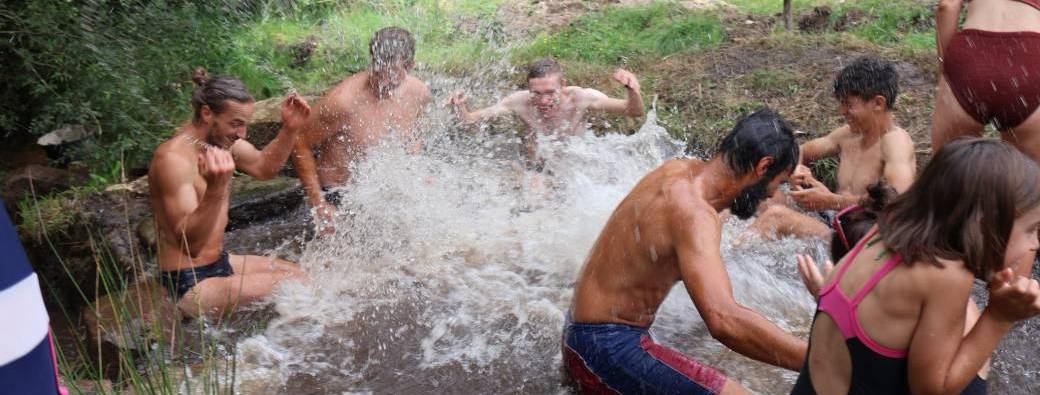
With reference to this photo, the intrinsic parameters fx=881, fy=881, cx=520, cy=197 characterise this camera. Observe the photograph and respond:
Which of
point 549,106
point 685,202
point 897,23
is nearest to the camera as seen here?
point 685,202

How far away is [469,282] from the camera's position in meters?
5.35

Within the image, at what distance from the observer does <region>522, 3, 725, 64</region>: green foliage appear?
903 centimetres

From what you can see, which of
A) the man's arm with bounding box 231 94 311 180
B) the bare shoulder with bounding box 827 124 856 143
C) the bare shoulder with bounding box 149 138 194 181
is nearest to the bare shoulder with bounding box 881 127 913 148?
the bare shoulder with bounding box 827 124 856 143

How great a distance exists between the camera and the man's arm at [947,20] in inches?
169

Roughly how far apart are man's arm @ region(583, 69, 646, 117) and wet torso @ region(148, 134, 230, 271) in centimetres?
272

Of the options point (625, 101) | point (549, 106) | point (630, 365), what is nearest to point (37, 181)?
point (549, 106)

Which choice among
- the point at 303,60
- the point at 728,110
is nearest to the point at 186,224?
the point at 728,110

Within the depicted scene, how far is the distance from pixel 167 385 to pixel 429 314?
2362 millimetres

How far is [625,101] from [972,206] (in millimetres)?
4446

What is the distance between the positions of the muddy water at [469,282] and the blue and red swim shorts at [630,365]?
0.62 meters

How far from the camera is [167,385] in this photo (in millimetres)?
2676

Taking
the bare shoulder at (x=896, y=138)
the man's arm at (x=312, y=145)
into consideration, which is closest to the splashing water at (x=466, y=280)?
the man's arm at (x=312, y=145)

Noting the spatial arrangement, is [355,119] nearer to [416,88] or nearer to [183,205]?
[416,88]

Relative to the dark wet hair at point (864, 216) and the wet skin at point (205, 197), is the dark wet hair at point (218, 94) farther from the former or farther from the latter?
the dark wet hair at point (864, 216)
